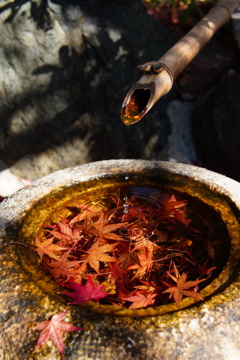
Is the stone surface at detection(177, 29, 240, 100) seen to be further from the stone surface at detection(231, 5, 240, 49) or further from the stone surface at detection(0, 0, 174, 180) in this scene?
the stone surface at detection(0, 0, 174, 180)

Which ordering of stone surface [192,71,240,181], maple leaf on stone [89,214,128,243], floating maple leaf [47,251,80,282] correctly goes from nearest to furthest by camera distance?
floating maple leaf [47,251,80,282] → maple leaf on stone [89,214,128,243] → stone surface [192,71,240,181]

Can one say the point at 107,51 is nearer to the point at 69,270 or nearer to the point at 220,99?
the point at 220,99

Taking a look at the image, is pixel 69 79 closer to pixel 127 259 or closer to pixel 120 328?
pixel 127 259

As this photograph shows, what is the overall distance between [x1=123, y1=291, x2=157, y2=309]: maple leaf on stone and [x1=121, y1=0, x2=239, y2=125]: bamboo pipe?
2.78ft

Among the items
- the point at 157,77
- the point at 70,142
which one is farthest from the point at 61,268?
the point at 70,142

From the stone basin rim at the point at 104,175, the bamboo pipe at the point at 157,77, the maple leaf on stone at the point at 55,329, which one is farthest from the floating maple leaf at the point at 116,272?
the bamboo pipe at the point at 157,77

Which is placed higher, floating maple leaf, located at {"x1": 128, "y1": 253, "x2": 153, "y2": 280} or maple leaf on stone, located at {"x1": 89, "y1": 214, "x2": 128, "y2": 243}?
maple leaf on stone, located at {"x1": 89, "y1": 214, "x2": 128, "y2": 243}

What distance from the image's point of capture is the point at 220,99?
12.5 feet

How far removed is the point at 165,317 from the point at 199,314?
117mm

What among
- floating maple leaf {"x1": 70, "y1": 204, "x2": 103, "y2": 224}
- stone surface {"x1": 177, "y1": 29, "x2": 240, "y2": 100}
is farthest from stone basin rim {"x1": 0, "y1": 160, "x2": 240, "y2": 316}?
stone surface {"x1": 177, "y1": 29, "x2": 240, "y2": 100}

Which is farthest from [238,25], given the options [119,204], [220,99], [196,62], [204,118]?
[119,204]

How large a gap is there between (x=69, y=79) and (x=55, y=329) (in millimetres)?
2884

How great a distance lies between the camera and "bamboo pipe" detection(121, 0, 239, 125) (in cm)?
164

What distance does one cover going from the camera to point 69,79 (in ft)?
11.3
